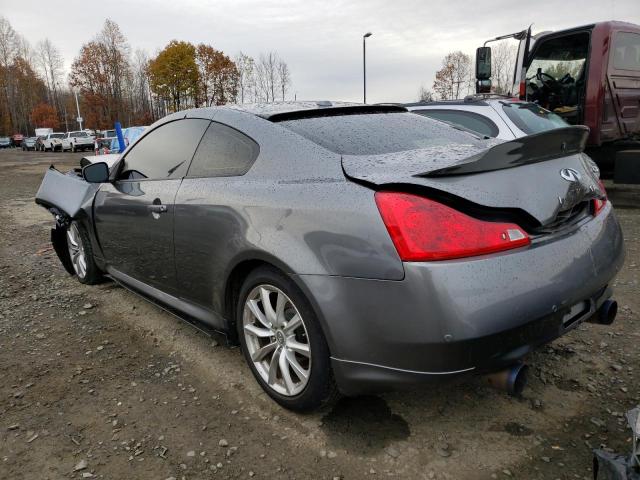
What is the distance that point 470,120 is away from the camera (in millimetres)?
5188

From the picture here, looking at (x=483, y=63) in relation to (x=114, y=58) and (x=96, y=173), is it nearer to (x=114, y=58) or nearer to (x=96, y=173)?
(x=96, y=173)

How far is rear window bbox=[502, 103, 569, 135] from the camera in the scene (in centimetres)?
495

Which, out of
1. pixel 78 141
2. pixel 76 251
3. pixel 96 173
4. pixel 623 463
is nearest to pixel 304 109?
pixel 96 173

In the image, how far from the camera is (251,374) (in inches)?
111

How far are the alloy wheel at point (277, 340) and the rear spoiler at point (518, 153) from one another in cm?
90

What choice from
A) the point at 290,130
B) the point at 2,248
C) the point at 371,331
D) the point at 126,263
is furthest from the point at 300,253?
the point at 2,248

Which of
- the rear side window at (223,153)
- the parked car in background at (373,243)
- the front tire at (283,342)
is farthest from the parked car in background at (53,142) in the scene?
the front tire at (283,342)

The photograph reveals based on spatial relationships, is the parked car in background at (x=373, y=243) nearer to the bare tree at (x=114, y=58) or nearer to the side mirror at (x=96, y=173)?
the side mirror at (x=96, y=173)

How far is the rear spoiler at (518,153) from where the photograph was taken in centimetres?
188

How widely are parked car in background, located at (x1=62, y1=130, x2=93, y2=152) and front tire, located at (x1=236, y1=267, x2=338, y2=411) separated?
42837 mm

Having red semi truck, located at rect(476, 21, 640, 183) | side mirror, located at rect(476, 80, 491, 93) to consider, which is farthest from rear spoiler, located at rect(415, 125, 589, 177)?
side mirror, located at rect(476, 80, 491, 93)

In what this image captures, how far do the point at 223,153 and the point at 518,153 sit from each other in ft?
4.99

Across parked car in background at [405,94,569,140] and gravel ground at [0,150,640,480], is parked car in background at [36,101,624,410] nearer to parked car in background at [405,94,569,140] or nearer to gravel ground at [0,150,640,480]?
gravel ground at [0,150,640,480]

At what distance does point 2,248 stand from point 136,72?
7348cm
